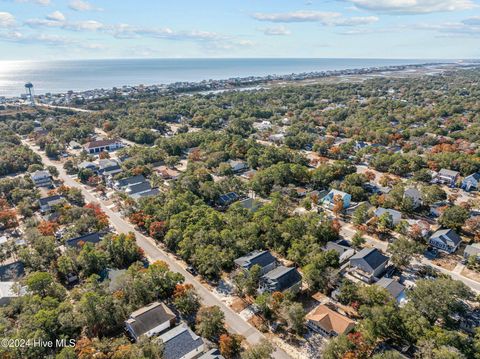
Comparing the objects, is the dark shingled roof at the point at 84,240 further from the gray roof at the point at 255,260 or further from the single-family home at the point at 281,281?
the single-family home at the point at 281,281

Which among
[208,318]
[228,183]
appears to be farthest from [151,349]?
[228,183]

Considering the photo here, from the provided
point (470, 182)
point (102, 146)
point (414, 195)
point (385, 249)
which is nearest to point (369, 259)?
point (385, 249)

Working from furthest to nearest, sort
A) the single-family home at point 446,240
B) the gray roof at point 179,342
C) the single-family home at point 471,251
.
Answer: the single-family home at point 446,240 → the single-family home at point 471,251 → the gray roof at point 179,342

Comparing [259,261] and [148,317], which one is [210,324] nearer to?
[148,317]

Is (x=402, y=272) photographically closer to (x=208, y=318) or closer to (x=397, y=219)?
(x=397, y=219)

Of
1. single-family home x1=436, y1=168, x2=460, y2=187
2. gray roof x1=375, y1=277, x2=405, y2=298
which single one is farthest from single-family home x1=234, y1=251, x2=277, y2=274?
single-family home x1=436, y1=168, x2=460, y2=187

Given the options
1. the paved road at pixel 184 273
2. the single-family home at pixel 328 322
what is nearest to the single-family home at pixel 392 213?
the single-family home at pixel 328 322
